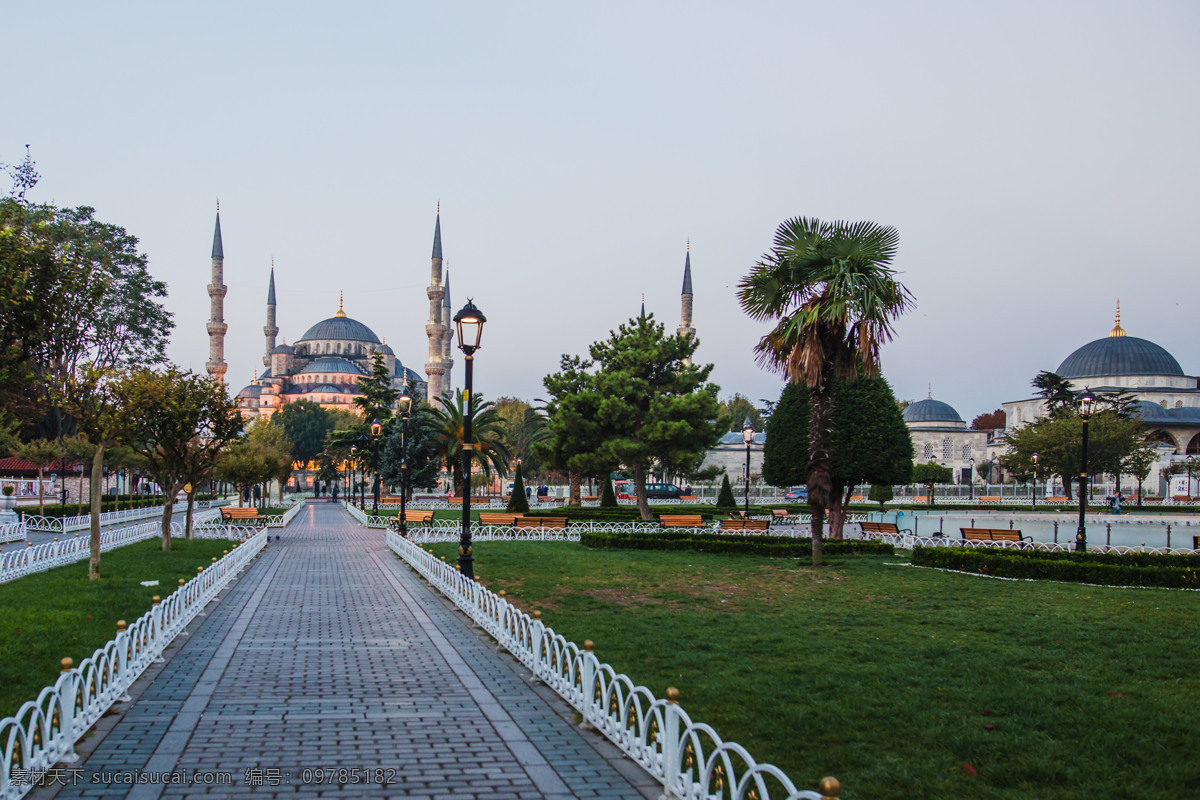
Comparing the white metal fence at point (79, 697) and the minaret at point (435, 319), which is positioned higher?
the minaret at point (435, 319)

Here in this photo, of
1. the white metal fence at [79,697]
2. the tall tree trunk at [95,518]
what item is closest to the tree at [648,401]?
the tall tree trunk at [95,518]

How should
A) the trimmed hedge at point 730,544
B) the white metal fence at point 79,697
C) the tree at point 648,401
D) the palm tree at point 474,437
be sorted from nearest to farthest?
1. the white metal fence at point 79,697
2. the trimmed hedge at point 730,544
3. the tree at point 648,401
4. the palm tree at point 474,437

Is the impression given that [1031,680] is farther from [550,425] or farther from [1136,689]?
[550,425]

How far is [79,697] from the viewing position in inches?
→ 241

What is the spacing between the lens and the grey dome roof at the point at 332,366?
105375 mm

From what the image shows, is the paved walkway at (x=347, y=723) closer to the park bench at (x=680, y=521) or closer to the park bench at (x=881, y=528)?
the park bench at (x=680, y=521)

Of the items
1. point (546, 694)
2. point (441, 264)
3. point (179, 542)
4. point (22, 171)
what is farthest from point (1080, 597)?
point (441, 264)

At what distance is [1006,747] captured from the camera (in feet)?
17.9

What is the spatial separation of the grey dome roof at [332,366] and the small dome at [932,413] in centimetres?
6473

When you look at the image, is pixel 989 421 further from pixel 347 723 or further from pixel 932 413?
pixel 347 723

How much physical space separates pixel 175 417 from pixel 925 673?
14.8 m

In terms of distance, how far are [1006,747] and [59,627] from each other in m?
9.22

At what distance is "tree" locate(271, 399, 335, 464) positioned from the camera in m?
75.5

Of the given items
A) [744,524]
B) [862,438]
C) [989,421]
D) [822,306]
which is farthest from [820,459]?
[989,421]
